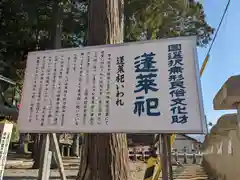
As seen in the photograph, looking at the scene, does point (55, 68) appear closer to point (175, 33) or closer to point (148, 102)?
point (148, 102)

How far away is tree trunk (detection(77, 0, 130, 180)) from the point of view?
432cm

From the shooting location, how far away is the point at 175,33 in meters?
15.4

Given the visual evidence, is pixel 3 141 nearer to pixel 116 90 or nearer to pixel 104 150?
pixel 104 150

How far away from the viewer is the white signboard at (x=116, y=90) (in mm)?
3000

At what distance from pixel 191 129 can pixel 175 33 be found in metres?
13.1

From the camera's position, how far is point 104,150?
14.3ft

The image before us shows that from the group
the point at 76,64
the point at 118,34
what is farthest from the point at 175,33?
the point at 76,64

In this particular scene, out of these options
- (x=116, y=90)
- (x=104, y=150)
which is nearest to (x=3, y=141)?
(x=104, y=150)

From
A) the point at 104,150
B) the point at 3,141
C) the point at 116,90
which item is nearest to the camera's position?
the point at 116,90

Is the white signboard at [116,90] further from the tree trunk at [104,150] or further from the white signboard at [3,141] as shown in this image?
the white signboard at [3,141]

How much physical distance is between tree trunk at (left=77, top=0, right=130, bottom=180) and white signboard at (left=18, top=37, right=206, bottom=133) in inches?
45.8

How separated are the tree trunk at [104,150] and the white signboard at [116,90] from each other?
116 cm

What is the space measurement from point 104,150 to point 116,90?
1.41 meters

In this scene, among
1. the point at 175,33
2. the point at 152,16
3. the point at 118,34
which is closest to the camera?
the point at 118,34
